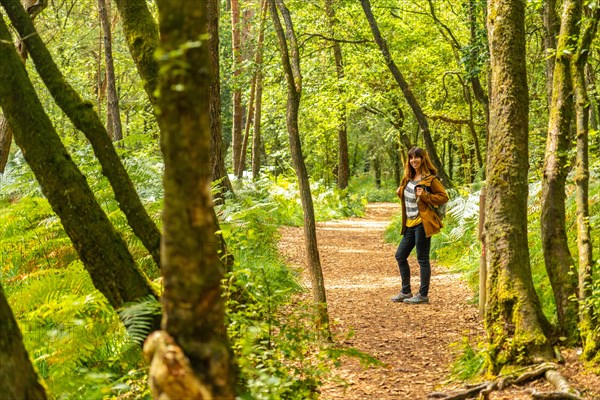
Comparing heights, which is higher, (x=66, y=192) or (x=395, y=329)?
(x=66, y=192)

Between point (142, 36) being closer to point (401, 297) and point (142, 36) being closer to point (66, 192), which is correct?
point (66, 192)

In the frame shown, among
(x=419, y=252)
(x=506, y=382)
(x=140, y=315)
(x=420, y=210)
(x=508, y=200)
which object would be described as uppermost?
(x=508, y=200)

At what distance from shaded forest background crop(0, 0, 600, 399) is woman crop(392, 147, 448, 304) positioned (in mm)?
1101

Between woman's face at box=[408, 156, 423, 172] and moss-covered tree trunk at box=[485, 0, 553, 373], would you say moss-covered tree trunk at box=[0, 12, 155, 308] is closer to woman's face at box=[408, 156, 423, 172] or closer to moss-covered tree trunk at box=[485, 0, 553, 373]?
moss-covered tree trunk at box=[485, 0, 553, 373]

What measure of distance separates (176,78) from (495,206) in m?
3.96

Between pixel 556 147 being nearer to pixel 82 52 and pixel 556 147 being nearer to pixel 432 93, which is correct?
pixel 432 93

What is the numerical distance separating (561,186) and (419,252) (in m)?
3.13

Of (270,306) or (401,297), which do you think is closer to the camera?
(270,306)

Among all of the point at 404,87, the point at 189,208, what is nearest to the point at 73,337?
the point at 189,208

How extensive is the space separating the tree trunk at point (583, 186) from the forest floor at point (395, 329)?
0.33m

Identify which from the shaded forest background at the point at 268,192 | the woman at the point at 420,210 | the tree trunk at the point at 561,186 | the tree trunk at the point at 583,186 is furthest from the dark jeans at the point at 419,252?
the tree trunk at the point at 583,186

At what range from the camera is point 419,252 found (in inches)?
324

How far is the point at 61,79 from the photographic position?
163 inches

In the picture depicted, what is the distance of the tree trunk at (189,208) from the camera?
1.82 metres
